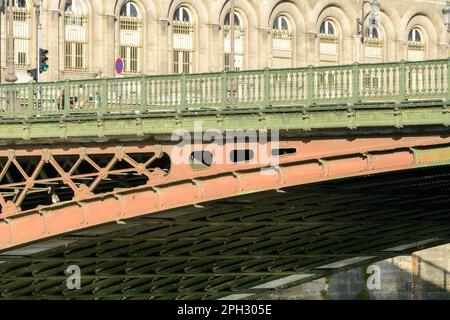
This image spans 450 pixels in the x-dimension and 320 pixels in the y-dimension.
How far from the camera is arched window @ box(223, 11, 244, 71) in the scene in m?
95.8

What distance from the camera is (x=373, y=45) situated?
10562cm

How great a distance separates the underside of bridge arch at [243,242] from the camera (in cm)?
5056

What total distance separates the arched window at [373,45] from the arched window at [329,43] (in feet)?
6.31

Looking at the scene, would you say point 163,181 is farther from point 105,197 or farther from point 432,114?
point 432,114

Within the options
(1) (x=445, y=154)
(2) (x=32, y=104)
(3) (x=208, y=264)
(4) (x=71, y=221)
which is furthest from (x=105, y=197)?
(3) (x=208, y=264)

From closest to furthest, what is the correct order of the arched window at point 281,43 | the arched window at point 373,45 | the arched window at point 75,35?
the arched window at point 75,35
the arched window at point 281,43
the arched window at point 373,45

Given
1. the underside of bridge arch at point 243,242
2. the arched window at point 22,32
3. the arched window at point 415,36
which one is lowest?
the underside of bridge arch at point 243,242

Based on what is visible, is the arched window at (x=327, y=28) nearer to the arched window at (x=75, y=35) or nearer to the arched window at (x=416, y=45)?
the arched window at (x=416, y=45)

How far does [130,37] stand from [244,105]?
44606 mm

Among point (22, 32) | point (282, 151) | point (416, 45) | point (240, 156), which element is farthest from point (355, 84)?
point (416, 45)

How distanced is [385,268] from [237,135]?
64056 mm

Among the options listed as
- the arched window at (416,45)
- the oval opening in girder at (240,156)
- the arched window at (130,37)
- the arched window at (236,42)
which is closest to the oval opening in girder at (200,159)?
the oval opening in girder at (240,156)

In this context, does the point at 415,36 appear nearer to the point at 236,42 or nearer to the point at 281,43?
the point at 281,43

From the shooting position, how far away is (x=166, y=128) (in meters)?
46.9
